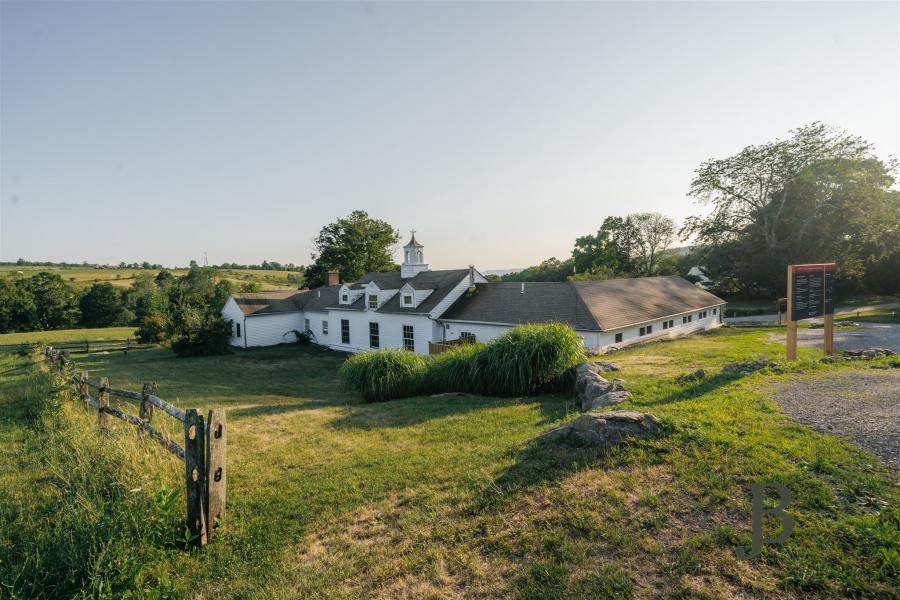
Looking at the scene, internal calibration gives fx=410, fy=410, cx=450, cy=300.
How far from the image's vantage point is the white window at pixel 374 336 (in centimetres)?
2712

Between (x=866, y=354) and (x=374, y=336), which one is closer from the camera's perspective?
(x=866, y=354)

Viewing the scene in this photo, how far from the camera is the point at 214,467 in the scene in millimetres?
4582

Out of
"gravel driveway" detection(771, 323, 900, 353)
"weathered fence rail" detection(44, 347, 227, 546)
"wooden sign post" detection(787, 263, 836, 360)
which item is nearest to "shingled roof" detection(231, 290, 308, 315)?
"weathered fence rail" detection(44, 347, 227, 546)

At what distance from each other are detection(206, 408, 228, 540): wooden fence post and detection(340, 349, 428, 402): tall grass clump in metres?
8.15

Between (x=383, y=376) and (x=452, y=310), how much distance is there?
1170 centimetres

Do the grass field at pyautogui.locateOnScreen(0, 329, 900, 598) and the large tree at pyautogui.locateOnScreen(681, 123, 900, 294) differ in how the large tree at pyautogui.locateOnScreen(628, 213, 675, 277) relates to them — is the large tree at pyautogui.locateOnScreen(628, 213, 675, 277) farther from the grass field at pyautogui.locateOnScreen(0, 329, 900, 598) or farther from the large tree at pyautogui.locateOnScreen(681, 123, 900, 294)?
the grass field at pyautogui.locateOnScreen(0, 329, 900, 598)

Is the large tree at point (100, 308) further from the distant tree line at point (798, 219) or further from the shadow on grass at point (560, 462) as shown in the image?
the shadow on grass at point (560, 462)

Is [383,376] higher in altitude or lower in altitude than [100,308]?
lower

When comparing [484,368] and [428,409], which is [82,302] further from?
[428,409]

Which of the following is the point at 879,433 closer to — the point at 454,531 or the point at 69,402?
the point at 454,531

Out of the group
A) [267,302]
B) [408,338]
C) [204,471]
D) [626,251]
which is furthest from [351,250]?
[204,471]

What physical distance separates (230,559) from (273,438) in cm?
443

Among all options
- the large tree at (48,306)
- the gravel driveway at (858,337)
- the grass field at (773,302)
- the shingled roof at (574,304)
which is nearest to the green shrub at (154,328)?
the shingled roof at (574,304)

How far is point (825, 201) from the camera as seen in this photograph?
3791 cm
